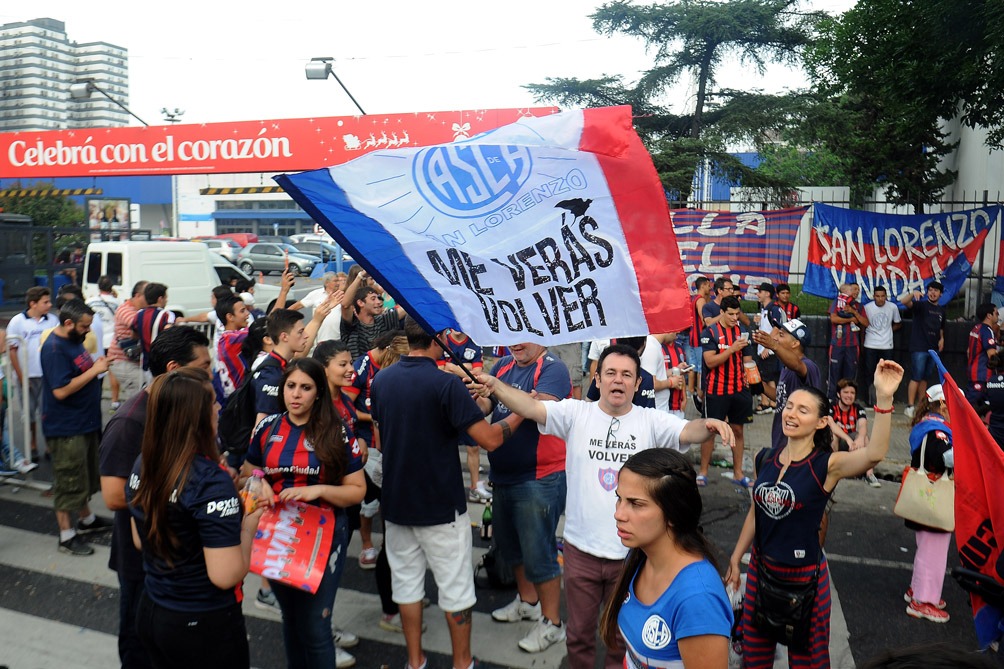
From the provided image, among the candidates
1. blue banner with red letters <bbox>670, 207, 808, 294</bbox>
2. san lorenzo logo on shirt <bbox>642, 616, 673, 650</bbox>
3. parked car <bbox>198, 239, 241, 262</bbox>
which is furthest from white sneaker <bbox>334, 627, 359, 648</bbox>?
parked car <bbox>198, 239, 241, 262</bbox>

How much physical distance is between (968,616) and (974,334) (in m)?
5.96

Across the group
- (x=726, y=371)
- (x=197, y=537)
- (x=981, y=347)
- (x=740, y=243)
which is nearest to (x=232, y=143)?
(x=740, y=243)

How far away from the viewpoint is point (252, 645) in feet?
16.7

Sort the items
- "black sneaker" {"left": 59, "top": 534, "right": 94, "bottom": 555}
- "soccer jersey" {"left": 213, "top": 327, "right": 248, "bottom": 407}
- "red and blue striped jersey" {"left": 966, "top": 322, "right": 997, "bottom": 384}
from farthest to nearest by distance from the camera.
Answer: "red and blue striped jersey" {"left": 966, "top": 322, "right": 997, "bottom": 384} → "soccer jersey" {"left": 213, "top": 327, "right": 248, "bottom": 407} → "black sneaker" {"left": 59, "top": 534, "right": 94, "bottom": 555}

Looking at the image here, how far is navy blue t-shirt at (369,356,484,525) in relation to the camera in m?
4.43

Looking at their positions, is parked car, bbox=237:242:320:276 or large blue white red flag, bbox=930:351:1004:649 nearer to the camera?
large blue white red flag, bbox=930:351:1004:649

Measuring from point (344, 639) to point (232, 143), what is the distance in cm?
1469

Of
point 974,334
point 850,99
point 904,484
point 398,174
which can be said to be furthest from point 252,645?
point 850,99

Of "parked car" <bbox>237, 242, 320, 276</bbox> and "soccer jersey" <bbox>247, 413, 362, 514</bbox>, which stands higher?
"parked car" <bbox>237, 242, 320, 276</bbox>

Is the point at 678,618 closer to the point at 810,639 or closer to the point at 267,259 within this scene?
the point at 810,639

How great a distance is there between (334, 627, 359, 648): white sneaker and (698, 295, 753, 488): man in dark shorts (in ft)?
14.3

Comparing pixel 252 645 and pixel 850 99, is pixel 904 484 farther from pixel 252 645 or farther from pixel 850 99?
pixel 850 99

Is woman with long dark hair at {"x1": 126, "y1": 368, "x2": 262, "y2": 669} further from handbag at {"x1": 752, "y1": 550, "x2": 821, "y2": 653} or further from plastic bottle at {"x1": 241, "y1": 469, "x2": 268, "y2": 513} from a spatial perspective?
handbag at {"x1": 752, "y1": 550, "x2": 821, "y2": 653}

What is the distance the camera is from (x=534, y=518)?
496cm
